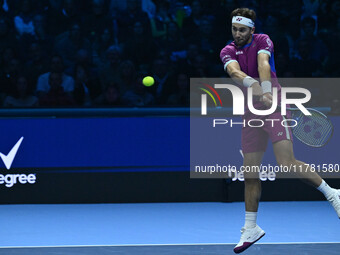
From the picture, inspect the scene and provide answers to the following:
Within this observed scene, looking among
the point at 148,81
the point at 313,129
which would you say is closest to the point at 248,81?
the point at 313,129

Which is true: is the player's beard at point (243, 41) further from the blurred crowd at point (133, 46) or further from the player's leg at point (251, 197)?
the blurred crowd at point (133, 46)

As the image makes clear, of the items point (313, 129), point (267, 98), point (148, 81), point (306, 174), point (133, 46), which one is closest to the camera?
point (267, 98)

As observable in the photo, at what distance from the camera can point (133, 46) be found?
8.38 metres

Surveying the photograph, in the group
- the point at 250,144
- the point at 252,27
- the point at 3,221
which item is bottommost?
the point at 3,221

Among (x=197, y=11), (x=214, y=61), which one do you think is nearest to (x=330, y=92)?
(x=214, y=61)

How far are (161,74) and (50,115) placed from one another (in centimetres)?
141

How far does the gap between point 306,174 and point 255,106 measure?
0.60m

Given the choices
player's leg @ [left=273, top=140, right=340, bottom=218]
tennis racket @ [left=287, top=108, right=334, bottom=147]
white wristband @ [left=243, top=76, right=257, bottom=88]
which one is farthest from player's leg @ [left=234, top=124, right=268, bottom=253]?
white wristband @ [left=243, top=76, right=257, bottom=88]

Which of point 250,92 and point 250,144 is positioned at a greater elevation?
point 250,92

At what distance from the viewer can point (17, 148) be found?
24.0 feet

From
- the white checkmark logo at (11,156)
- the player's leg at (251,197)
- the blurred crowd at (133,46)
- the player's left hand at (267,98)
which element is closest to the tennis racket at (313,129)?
the player's leg at (251,197)

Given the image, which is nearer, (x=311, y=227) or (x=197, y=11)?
(x=311, y=227)

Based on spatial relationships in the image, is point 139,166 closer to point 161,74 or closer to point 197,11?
point 161,74

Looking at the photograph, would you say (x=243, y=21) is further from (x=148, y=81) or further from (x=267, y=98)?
(x=148, y=81)
